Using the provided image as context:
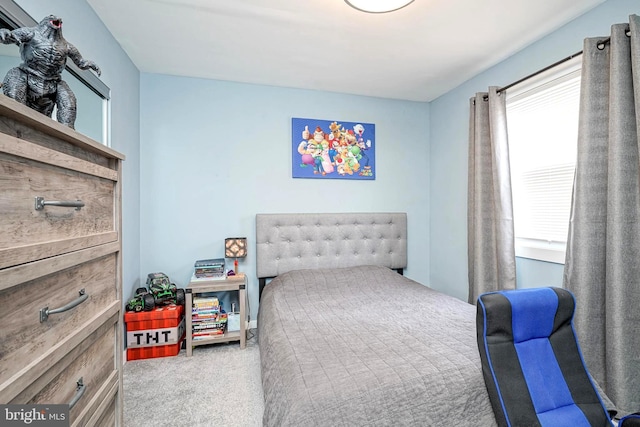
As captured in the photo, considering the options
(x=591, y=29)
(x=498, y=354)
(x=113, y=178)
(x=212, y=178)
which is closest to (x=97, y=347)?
(x=113, y=178)

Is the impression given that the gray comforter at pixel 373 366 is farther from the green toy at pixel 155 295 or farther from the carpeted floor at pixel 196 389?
the green toy at pixel 155 295

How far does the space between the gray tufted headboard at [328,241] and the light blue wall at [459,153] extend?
1.48ft

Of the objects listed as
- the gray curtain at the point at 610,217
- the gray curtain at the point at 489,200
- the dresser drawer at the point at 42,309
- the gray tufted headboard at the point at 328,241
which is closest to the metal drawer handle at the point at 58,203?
the dresser drawer at the point at 42,309

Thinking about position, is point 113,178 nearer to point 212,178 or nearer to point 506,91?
point 212,178

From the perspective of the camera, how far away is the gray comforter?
3.81ft

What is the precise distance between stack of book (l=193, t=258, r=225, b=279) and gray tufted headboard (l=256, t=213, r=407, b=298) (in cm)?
36

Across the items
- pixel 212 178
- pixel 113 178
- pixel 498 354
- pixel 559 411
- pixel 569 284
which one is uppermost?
pixel 212 178

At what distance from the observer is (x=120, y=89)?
2361mm

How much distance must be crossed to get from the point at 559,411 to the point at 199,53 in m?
3.15

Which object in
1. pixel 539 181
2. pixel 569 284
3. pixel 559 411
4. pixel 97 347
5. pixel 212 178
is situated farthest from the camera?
pixel 212 178

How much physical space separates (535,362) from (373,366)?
26.5 inches

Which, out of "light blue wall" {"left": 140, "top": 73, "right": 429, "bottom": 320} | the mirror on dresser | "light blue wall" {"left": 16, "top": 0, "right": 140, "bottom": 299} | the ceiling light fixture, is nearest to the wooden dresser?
the mirror on dresser

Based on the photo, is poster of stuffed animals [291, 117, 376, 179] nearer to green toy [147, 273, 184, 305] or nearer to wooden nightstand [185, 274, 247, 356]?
wooden nightstand [185, 274, 247, 356]

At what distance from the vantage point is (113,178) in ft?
3.57
